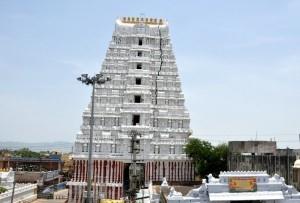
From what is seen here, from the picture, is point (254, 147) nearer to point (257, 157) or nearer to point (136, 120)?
point (257, 157)

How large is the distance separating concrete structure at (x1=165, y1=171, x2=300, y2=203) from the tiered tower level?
974 inches

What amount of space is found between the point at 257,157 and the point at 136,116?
684 inches

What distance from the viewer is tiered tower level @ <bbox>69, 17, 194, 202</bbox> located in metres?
52.8

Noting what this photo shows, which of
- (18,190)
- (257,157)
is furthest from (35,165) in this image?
(257,157)

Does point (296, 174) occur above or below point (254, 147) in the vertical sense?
below

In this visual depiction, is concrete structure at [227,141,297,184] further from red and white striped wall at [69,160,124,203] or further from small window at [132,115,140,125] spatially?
red and white striped wall at [69,160,124,203]

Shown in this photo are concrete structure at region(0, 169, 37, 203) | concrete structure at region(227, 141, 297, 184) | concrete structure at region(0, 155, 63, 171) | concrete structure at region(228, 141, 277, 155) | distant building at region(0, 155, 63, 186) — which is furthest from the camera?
concrete structure at region(0, 155, 63, 171)

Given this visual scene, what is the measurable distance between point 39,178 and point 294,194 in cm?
4524

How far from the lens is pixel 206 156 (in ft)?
171

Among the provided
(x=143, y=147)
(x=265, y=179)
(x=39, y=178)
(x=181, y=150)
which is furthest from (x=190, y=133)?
(x=265, y=179)

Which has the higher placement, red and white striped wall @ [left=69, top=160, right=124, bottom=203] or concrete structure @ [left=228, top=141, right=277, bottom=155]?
concrete structure @ [left=228, top=141, right=277, bottom=155]

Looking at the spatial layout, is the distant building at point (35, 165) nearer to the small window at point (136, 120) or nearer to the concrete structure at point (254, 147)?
the small window at point (136, 120)

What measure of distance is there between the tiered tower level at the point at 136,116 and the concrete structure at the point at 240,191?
24742 millimetres

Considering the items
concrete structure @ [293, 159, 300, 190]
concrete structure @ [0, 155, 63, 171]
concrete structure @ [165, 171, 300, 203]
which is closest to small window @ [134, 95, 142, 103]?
concrete structure @ [293, 159, 300, 190]
